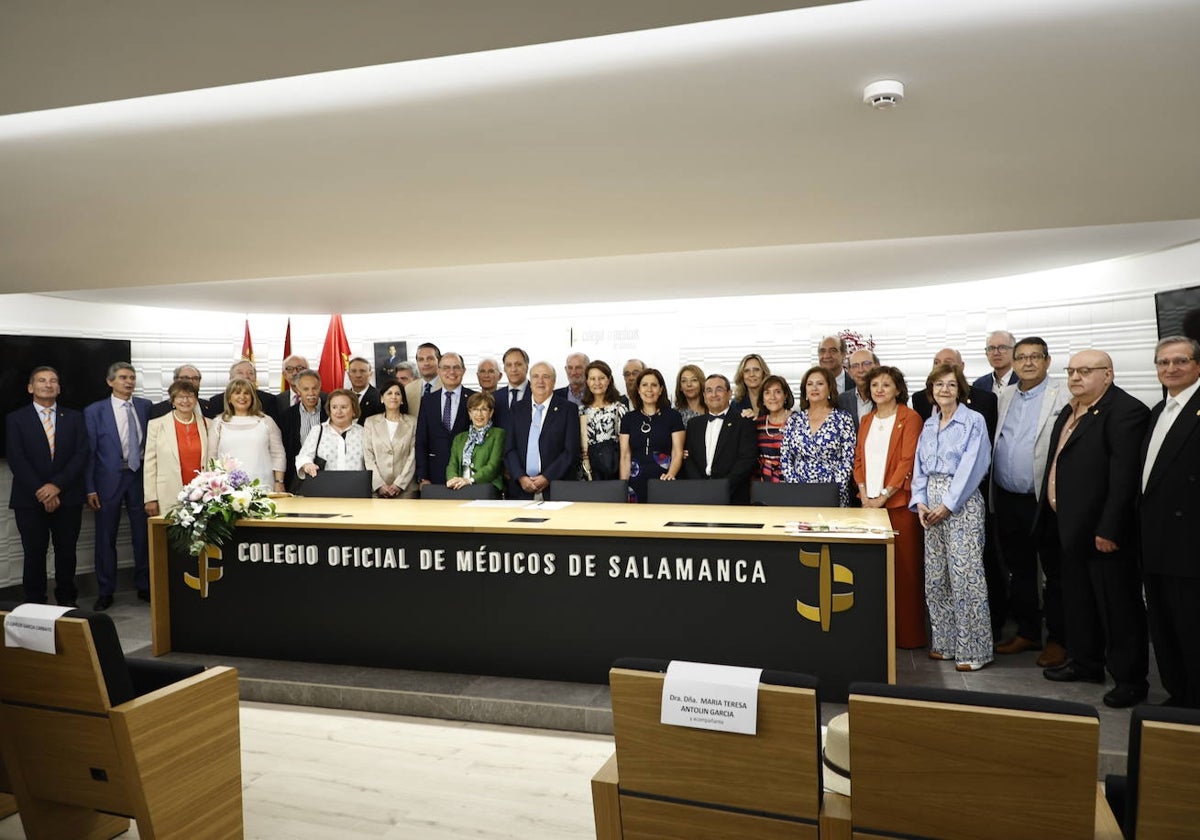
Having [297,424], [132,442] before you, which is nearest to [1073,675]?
[297,424]

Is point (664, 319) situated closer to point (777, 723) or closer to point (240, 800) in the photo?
point (240, 800)

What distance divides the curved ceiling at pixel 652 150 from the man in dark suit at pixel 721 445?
0.97 meters

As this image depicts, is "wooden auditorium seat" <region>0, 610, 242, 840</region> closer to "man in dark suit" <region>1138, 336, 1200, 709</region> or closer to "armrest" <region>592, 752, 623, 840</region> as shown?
"armrest" <region>592, 752, 623, 840</region>

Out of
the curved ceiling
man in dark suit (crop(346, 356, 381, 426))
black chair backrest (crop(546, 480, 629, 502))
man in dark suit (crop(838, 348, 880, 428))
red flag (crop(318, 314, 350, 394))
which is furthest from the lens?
red flag (crop(318, 314, 350, 394))

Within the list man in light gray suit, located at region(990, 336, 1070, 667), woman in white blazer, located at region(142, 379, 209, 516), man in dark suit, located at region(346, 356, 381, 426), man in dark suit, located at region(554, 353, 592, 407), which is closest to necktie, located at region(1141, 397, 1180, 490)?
man in light gray suit, located at region(990, 336, 1070, 667)

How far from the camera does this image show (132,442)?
6.29 m

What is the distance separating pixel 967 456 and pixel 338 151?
3.19 meters

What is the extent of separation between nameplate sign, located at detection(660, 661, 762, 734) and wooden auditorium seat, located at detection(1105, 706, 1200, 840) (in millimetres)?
615

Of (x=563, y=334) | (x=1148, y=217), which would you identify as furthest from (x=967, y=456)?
(x=563, y=334)

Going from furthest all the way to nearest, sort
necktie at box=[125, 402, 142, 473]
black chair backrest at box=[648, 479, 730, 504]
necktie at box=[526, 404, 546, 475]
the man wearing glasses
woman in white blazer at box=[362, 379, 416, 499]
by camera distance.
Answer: necktie at box=[125, 402, 142, 473]
woman in white blazer at box=[362, 379, 416, 499]
necktie at box=[526, 404, 546, 475]
the man wearing glasses
black chair backrest at box=[648, 479, 730, 504]

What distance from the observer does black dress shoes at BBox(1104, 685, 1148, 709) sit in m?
3.44

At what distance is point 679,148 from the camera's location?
315cm

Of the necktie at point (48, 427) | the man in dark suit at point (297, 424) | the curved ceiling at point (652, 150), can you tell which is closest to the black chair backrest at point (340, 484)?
the man in dark suit at point (297, 424)

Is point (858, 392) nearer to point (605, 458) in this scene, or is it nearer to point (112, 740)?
point (605, 458)
